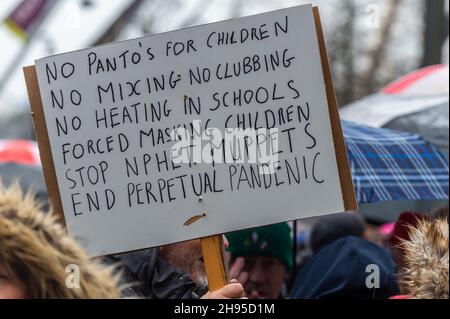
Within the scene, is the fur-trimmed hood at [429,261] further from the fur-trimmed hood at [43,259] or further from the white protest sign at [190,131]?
the fur-trimmed hood at [43,259]

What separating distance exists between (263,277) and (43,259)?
2241mm

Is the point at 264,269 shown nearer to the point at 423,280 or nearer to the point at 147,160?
the point at 147,160

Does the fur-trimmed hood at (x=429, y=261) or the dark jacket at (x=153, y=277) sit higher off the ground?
the dark jacket at (x=153, y=277)

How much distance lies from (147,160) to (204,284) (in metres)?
0.53

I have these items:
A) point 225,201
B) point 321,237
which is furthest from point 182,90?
point 321,237

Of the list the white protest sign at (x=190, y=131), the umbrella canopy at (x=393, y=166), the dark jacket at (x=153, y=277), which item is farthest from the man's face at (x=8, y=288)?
the umbrella canopy at (x=393, y=166)

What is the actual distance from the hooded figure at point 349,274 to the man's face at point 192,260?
65cm

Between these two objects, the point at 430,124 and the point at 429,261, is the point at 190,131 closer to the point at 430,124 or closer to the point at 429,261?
the point at 429,261

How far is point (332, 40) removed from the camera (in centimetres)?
2398

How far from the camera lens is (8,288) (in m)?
2.12

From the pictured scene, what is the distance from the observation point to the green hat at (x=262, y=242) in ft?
13.8

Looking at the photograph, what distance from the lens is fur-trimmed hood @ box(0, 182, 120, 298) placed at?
2057 millimetres

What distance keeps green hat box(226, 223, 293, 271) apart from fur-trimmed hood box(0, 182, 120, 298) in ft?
6.77

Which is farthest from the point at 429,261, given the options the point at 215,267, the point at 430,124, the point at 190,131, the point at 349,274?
the point at 430,124
